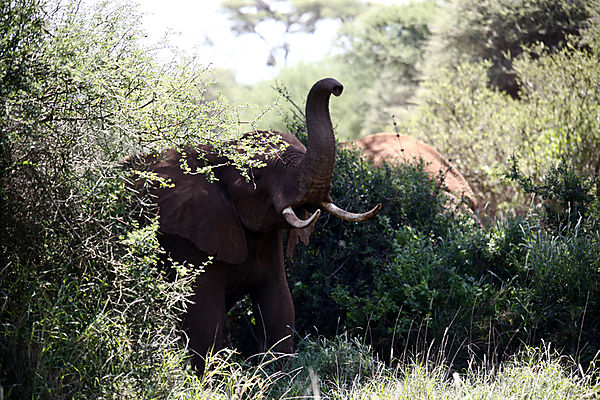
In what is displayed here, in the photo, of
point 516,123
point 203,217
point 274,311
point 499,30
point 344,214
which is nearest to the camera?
point 344,214

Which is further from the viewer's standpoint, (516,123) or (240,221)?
(516,123)

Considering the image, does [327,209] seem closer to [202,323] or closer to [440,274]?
[202,323]

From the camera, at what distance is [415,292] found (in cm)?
698

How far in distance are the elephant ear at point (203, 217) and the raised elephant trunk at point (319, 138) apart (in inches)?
31.7

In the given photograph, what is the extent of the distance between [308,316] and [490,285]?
6.01ft

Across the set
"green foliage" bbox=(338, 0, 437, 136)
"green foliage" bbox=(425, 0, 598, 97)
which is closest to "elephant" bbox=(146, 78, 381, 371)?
"green foliage" bbox=(425, 0, 598, 97)

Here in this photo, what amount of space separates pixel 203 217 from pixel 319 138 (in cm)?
126

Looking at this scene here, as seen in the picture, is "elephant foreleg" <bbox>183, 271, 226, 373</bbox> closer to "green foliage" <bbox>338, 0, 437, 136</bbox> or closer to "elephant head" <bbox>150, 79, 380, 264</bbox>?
"elephant head" <bbox>150, 79, 380, 264</bbox>

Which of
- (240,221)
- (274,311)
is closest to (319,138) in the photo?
(240,221)

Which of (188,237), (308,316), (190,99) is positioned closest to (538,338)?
(308,316)

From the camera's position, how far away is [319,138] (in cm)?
556

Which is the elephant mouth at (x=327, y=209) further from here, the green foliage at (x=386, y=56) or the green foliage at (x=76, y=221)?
the green foliage at (x=386, y=56)

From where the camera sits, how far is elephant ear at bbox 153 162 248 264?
604 centimetres

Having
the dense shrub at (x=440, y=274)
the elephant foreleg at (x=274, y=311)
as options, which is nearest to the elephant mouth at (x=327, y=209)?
the elephant foreleg at (x=274, y=311)
